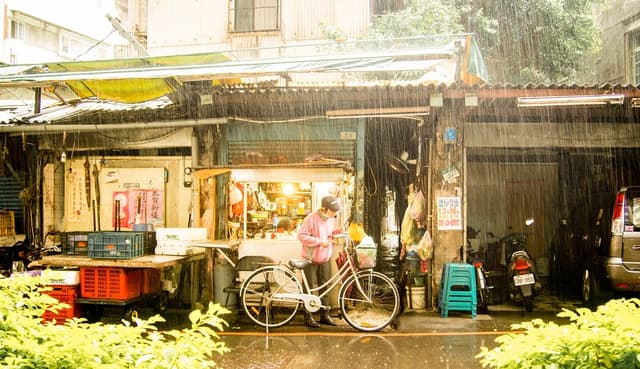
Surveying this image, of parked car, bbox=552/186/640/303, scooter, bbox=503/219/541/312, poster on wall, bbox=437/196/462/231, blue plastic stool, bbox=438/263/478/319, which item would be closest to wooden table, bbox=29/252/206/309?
blue plastic stool, bbox=438/263/478/319

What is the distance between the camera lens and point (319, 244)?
848cm

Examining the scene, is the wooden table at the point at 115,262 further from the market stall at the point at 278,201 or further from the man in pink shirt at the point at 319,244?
the man in pink shirt at the point at 319,244

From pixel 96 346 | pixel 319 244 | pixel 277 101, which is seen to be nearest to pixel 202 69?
pixel 277 101

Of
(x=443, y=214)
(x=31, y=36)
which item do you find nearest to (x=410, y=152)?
(x=443, y=214)

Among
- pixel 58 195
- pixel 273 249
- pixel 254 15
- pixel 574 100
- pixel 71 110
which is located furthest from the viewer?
pixel 254 15

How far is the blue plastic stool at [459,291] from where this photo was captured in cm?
898

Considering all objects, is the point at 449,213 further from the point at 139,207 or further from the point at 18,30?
the point at 18,30

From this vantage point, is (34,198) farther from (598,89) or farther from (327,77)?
(598,89)

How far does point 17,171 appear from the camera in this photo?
A: 11.5 meters

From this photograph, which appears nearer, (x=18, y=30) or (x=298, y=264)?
(x=298, y=264)

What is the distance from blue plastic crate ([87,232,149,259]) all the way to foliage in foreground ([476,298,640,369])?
6.42 meters

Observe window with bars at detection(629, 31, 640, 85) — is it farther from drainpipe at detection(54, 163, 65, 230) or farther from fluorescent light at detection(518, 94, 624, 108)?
drainpipe at detection(54, 163, 65, 230)

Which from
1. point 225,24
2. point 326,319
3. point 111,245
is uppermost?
point 225,24

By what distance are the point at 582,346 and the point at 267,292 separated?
6.35 m
